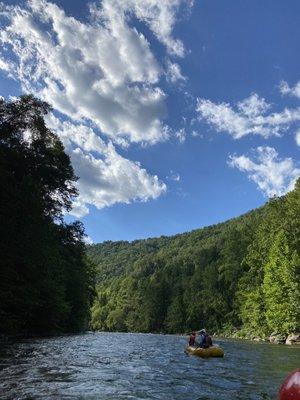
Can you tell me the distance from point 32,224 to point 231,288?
70266mm

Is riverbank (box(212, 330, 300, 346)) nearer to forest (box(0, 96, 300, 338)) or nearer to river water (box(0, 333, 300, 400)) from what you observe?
forest (box(0, 96, 300, 338))

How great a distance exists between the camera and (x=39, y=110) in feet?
118

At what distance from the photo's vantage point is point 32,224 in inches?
1157

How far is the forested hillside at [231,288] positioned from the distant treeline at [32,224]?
26111mm

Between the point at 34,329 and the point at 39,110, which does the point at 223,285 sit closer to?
the point at 34,329

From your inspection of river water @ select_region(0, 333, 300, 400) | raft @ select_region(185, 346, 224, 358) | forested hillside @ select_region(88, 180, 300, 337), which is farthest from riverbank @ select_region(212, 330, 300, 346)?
river water @ select_region(0, 333, 300, 400)

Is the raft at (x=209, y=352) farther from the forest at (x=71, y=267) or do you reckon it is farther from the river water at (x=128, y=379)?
the forest at (x=71, y=267)

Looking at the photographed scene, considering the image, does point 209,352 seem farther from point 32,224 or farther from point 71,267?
point 71,267

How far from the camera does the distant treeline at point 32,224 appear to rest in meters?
27.6

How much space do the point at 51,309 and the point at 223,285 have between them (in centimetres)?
6847

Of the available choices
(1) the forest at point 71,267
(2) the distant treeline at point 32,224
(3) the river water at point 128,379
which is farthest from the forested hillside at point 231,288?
(3) the river water at point 128,379

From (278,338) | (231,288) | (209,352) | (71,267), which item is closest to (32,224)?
(209,352)

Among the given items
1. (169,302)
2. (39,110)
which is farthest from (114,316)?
(39,110)

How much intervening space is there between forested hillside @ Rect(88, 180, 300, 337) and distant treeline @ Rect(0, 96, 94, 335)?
2611 cm
